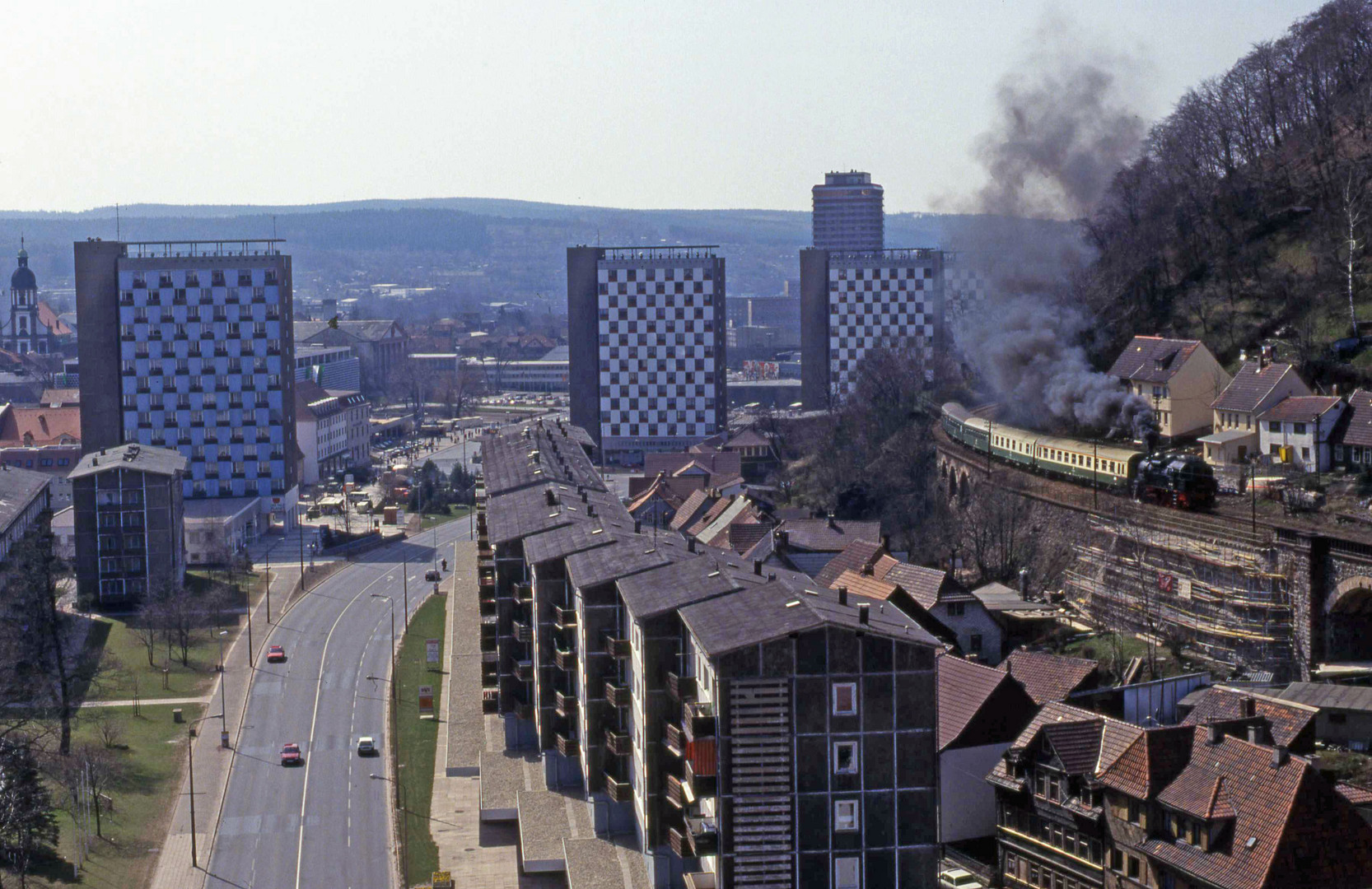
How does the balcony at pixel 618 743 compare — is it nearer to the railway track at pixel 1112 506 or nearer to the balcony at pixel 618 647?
the balcony at pixel 618 647

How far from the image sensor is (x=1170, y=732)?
2494 cm

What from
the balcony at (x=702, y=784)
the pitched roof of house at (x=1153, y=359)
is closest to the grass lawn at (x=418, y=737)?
the balcony at (x=702, y=784)

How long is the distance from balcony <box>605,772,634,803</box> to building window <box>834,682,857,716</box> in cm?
629

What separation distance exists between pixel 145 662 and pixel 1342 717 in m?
29.2

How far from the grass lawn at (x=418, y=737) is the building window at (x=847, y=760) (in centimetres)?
930

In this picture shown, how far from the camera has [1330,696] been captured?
95.8ft

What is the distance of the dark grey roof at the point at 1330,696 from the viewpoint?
2859 centimetres

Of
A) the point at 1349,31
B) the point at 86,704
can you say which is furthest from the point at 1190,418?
the point at 86,704

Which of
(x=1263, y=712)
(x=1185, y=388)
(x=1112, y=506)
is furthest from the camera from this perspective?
(x=1185, y=388)

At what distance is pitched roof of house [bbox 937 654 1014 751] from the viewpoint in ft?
93.6

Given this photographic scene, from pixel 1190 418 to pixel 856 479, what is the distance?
13.0m

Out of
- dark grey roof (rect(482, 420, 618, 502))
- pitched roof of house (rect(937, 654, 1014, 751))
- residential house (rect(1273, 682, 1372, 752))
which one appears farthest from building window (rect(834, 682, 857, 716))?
dark grey roof (rect(482, 420, 618, 502))

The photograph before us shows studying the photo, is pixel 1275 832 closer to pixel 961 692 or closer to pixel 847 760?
pixel 847 760

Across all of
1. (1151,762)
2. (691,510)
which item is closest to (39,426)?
(691,510)
